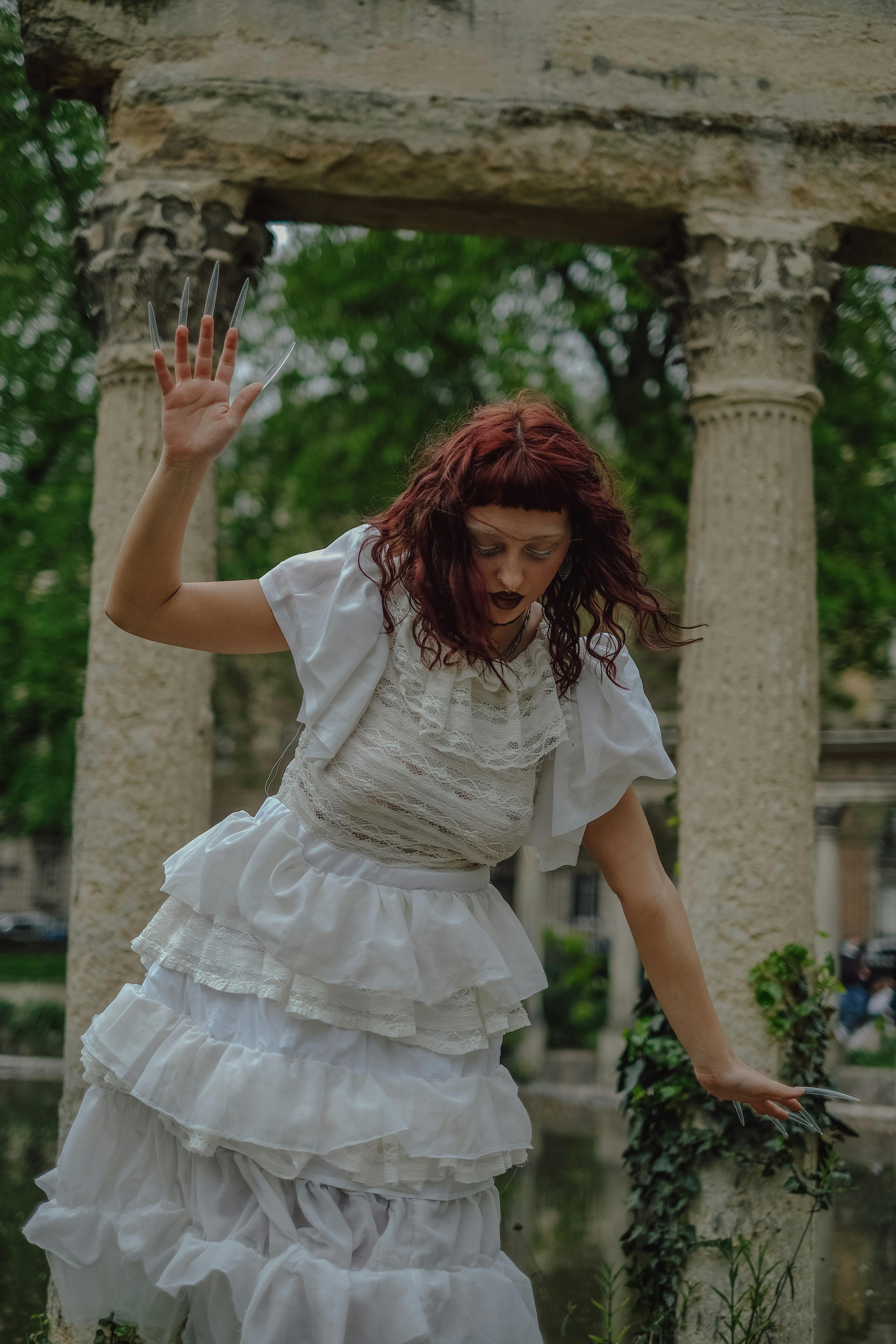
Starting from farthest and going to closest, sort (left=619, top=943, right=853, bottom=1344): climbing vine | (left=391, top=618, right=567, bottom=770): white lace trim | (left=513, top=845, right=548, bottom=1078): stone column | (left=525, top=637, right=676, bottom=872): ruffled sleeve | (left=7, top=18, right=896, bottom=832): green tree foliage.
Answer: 1. (left=513, top=845, right=548, bottom=1078): stone column
2. (left=7, top=18, right=896, bottom=832): green tree foliage
3. (left=619, top=943, right=853, bottom=1344): climbing vine
4. (left=525, top=637, right=676, bottom=872): ruffled sleeve
5. (left=391, top=618, right=567, bottom=770): white lace trim

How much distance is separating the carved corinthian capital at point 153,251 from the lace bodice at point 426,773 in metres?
2.85

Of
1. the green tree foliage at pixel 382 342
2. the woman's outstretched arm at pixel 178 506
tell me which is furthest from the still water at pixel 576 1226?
the green tree foliage at pixel 382 342

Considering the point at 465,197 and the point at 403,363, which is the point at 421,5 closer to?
the point at 465,197

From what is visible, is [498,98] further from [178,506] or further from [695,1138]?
[695,1138]

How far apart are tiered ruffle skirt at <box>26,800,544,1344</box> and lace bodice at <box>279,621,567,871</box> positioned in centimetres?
5

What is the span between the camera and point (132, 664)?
437cm

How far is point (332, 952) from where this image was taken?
6.65 feet

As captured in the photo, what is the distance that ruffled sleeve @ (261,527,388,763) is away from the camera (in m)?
2.07

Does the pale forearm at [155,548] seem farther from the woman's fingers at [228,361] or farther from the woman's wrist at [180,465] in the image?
the woman's fingers at [228,361]

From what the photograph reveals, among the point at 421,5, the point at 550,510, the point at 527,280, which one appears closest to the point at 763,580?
the point at 421,5

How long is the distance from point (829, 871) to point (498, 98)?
35.5ft

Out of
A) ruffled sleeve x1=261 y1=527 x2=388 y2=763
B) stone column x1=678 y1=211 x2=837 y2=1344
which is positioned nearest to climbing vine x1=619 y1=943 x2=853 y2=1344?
stone column x1=678 y1=211 x2=837 y2=1344

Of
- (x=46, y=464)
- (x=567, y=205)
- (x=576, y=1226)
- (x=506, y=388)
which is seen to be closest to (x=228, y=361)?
(x=567, y=205)

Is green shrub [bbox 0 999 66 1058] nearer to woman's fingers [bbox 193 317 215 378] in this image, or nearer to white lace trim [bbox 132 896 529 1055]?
white lace trim [bbox 132 896 529 1055]
